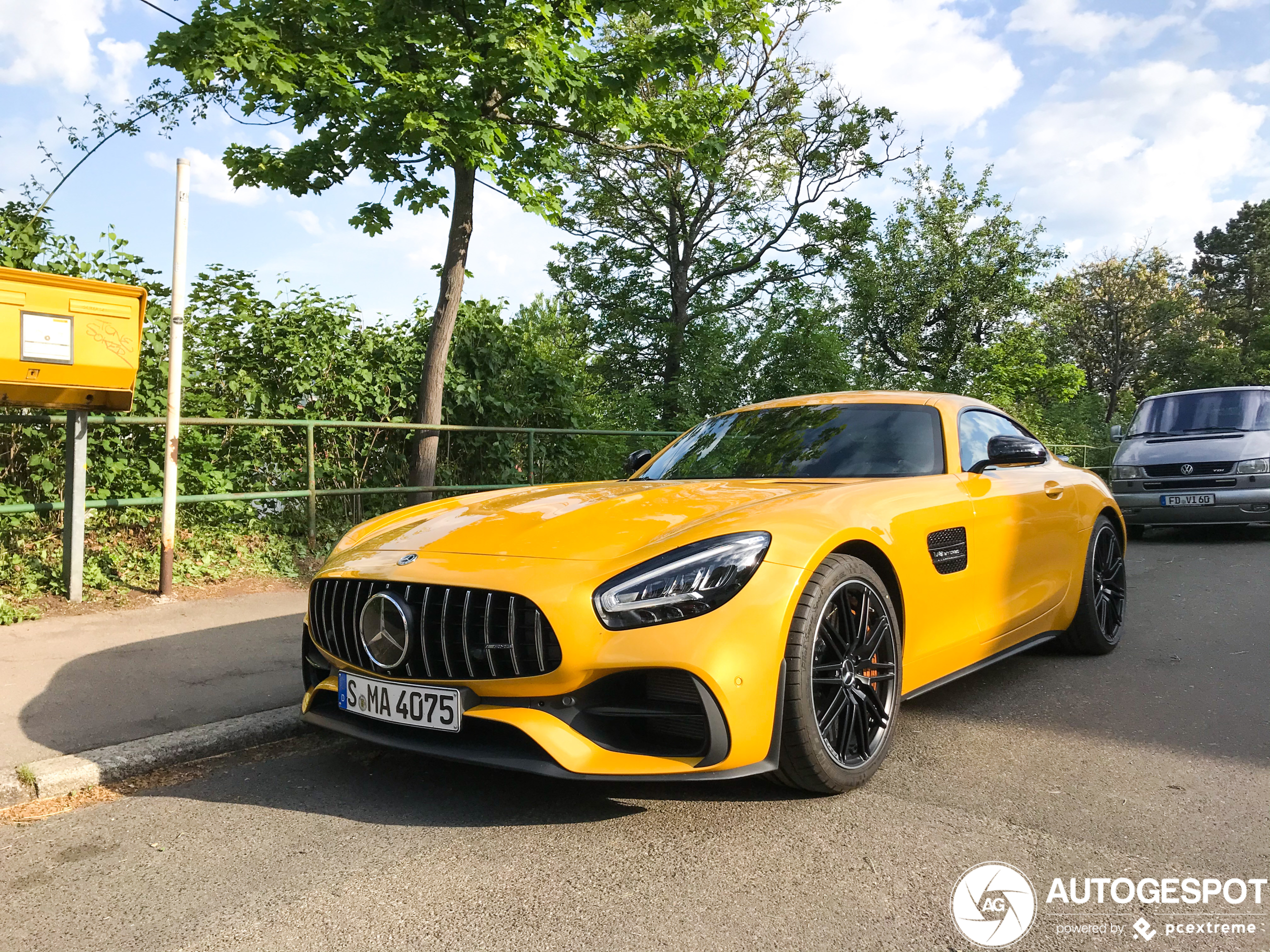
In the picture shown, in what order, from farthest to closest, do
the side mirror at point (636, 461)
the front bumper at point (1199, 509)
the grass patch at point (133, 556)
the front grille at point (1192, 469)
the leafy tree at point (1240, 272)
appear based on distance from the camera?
1. the leafy tree at point (1240, 272)
2. the front grille at point (1192, 469)
3. the front bumper at point (1199, 509)
4. the grass patch at point (133, 556)
5. the side mirror at point (636, 461)

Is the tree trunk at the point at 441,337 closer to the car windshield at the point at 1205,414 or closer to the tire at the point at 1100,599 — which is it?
the tire at the point at 1100,599

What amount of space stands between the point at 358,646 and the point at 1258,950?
104 inches

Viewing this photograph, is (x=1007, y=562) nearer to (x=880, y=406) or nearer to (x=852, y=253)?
(x=880, y=406)

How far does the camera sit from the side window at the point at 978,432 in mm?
4531

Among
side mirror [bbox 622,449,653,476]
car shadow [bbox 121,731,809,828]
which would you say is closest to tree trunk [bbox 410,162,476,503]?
side mirror [bbox 622,449,653,476]

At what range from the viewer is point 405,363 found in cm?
902

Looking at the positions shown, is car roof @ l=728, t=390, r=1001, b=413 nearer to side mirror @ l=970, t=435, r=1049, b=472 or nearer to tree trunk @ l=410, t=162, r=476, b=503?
side mirror @ l=970, t=435, r=1049, b=472

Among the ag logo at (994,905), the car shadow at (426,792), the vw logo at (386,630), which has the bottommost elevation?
the car shadow at (426,792)

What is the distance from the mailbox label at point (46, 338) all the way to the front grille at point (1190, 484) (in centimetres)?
1071

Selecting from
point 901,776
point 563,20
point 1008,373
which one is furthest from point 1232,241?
point 901,776

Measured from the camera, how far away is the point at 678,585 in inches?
116

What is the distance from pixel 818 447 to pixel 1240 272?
67.8 m

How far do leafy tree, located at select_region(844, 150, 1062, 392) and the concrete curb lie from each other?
77.2 ft

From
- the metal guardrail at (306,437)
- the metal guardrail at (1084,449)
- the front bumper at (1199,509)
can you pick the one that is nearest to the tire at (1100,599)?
Result: the metal guardrail at (306,437)
